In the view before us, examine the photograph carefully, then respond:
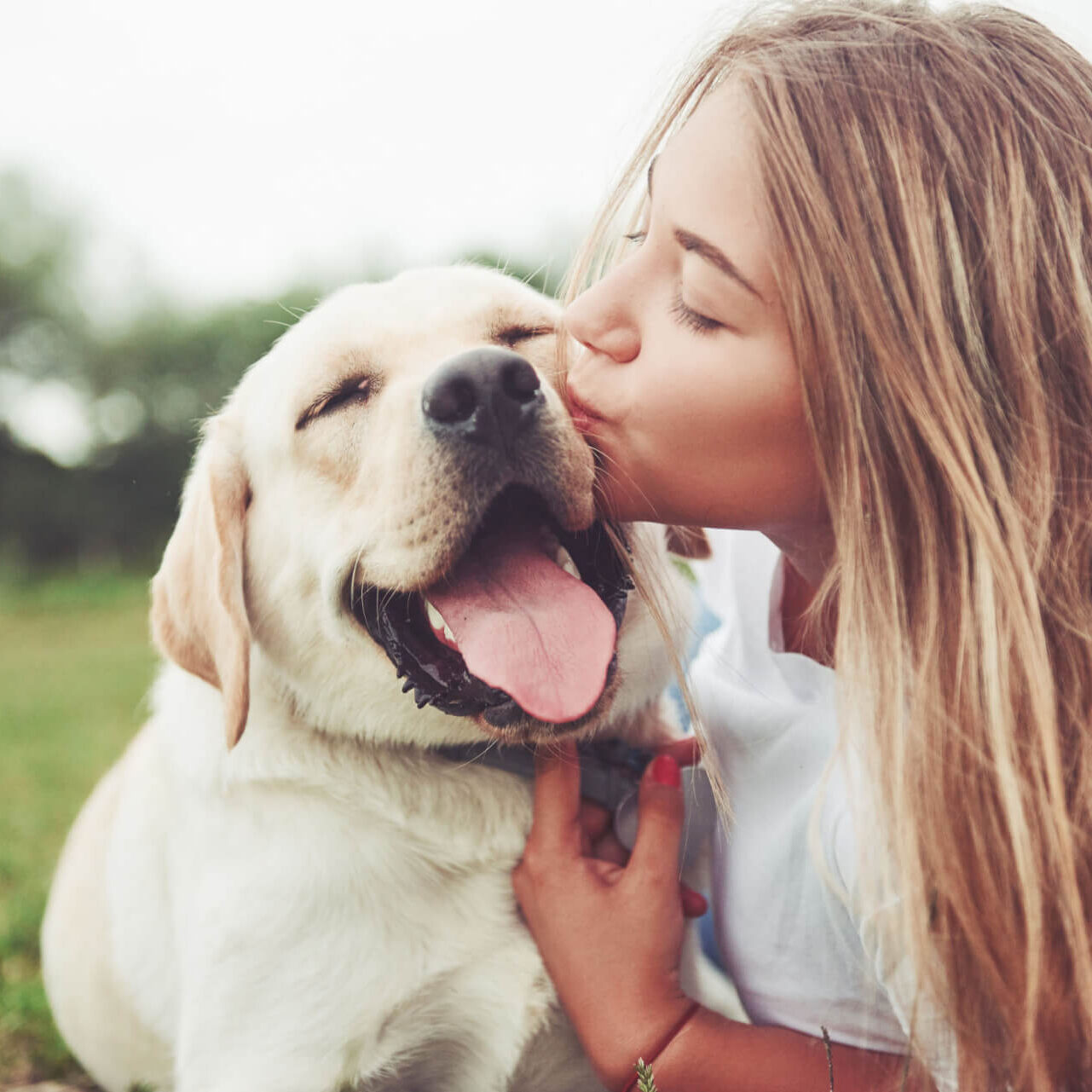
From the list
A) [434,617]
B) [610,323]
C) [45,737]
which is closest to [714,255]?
[610,323]

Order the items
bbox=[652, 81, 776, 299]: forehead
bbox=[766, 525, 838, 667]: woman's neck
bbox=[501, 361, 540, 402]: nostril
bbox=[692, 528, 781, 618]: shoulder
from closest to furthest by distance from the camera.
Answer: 1. bbox=[652, 81, 776, 299]: forehead
2. bbox=[501, 361, 540, 402]: nostril
3. bbox=[766, 525, 838, 667]: woman's neck
4. bbox=[692, 528, 781, 618]: shoulder

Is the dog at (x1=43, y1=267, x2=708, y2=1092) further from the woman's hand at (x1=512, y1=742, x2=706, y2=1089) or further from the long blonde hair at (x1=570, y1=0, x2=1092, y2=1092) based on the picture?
the long blonde hair at (x1=570, y1=0, x2=1092, y2=1092)

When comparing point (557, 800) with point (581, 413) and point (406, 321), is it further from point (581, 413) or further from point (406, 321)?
point (406, 321)

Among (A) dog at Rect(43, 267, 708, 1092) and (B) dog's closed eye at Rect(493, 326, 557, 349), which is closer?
(A) dog at Rect(43, 267, 708, 1092)

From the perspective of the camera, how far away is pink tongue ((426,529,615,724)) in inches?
78.7

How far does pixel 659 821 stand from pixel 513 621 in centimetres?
53

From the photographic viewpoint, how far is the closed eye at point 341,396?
7.88 feet

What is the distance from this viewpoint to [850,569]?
195 cm

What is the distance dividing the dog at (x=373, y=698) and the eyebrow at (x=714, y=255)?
36 centimetres

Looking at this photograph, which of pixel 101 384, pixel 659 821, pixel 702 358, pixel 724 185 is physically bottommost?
pixel 101 384

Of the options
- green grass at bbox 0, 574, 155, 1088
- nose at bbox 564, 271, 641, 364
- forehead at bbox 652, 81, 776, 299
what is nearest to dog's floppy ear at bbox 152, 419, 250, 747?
nose at bbox 564, 271, 641, 364

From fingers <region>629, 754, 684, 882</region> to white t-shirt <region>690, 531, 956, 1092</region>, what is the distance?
6.4 inches

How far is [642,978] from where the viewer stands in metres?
2.09

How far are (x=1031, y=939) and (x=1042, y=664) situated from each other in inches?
16.7
